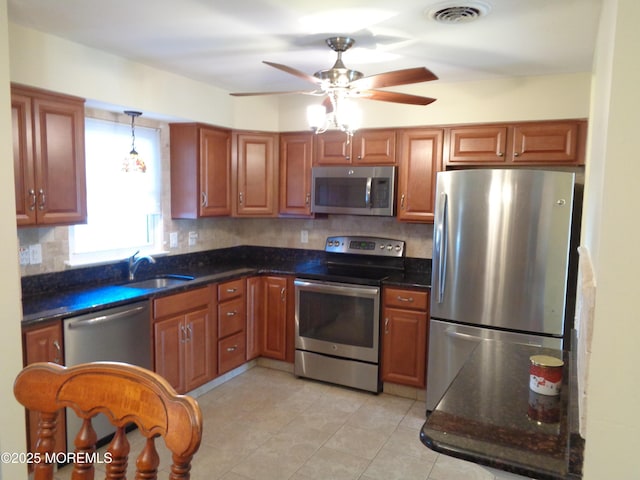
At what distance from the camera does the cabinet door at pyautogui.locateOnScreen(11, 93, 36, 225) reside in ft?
7.78

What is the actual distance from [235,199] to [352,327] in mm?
1490

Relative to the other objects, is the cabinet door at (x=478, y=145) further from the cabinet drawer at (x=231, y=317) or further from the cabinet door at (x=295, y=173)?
the cabinet drawer at (x=231, y=317)

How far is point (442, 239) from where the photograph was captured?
3.15 m

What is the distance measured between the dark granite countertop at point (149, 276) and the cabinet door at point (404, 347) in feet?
0.86

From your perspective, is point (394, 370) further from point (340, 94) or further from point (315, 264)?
point (340, 94)

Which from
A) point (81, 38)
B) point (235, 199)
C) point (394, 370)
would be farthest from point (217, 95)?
point (394, 370)

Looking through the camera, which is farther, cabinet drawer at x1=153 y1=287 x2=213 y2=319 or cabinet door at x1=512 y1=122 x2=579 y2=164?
cabinet door at x1=512 y1=122 x2=579 y2=164

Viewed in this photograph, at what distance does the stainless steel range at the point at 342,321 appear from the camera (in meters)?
3.51

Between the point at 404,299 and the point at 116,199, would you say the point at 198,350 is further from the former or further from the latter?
the point at 404,299

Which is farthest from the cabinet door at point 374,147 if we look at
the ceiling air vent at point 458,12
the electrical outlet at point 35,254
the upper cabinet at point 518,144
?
the electrical outlet at point 35,254

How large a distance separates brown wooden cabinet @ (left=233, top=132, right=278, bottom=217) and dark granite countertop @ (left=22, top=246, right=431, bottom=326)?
1.70 ft

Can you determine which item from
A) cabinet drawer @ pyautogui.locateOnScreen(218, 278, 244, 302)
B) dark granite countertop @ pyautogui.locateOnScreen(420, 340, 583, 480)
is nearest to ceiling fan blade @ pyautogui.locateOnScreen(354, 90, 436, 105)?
dark granite countertop @ pyautogui.locateOnScreen(420, 340, 583, 480)

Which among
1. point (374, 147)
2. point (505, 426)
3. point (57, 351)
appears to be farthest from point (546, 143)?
point (57, 351)

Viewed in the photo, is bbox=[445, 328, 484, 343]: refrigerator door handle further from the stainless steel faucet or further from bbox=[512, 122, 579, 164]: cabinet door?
the stainless steel faucet
